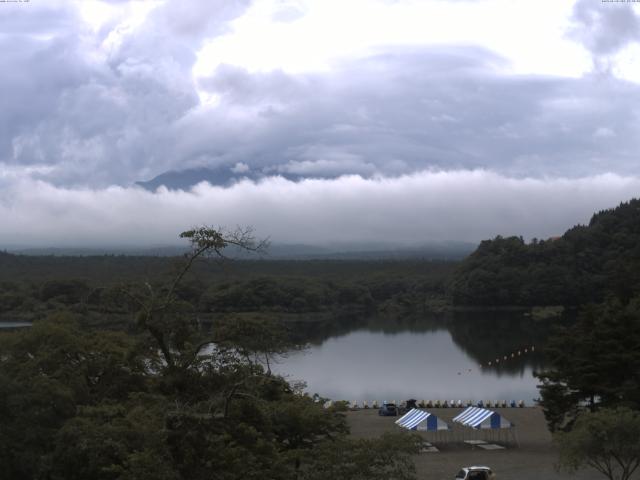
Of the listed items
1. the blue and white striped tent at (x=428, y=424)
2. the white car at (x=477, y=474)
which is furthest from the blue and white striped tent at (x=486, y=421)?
the white car at (x=477, y=474)

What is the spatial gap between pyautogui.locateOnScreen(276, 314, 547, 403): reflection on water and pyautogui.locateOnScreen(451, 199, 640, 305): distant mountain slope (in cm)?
1411

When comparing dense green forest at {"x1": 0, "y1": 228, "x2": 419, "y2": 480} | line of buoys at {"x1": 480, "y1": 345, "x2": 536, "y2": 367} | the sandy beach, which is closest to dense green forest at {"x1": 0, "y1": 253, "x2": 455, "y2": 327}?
line of buoys at {"x1": 480, "y1": 345, "x2": 536, "y2": 367}

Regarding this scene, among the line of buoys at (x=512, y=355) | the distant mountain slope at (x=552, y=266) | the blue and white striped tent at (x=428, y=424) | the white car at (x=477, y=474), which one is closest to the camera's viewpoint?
the white car at (x=477, y=474)

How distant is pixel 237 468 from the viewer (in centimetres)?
907

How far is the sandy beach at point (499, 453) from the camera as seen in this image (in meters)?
18.6

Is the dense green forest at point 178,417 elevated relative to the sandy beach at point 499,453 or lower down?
elevated

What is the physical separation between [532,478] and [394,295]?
2812 inches

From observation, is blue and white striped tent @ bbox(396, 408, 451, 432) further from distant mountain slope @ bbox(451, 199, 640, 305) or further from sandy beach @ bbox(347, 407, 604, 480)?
distant mountain slope @ bbox(451, 199, 640, 305)

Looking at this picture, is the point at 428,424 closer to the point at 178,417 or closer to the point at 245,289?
the point at 178,417

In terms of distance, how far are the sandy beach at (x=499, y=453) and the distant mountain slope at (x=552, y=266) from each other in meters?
54.5

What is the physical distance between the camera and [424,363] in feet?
149

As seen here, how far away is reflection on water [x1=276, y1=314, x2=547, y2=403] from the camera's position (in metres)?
36.1

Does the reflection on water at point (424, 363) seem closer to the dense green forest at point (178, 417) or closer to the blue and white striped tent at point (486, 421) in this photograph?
the blue and white striped tent at point (486, 421)

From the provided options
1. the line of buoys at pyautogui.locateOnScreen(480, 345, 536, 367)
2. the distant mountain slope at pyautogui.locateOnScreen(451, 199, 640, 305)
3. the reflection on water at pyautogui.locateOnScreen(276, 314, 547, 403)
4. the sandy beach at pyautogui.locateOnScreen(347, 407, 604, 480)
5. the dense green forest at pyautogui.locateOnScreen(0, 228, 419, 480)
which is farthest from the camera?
the distant mountain slope at pyautogui.locateOnScreen(451, 199, 640, 305)
